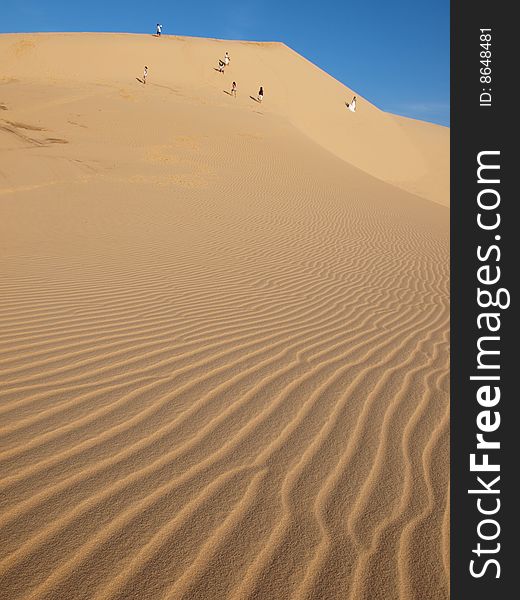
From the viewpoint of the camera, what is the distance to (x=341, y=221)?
12.2 m

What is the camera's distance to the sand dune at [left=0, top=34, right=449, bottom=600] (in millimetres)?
1688

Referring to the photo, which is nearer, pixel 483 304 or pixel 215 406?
pixel 215 406

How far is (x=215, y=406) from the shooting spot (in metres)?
2.79

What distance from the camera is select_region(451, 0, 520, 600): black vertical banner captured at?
1.91 m

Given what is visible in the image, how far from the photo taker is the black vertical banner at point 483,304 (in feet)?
6.25

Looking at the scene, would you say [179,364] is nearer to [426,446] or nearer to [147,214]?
[426,446]

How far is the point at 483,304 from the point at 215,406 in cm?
229

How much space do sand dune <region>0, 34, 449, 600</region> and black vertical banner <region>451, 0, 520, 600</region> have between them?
15 cm

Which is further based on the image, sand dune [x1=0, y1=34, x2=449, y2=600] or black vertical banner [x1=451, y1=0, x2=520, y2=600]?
black vertical banner [x1=451, y1=0, x2=520, y2=600]

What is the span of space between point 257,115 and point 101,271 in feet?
70.0

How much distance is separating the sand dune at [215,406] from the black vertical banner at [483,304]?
15cm

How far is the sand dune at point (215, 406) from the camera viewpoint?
1688mm

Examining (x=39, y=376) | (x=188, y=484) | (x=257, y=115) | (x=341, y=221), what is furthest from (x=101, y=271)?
(x=257, y=115)

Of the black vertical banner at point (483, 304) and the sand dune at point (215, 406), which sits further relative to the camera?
the black vertical banner at point (483, 304)
